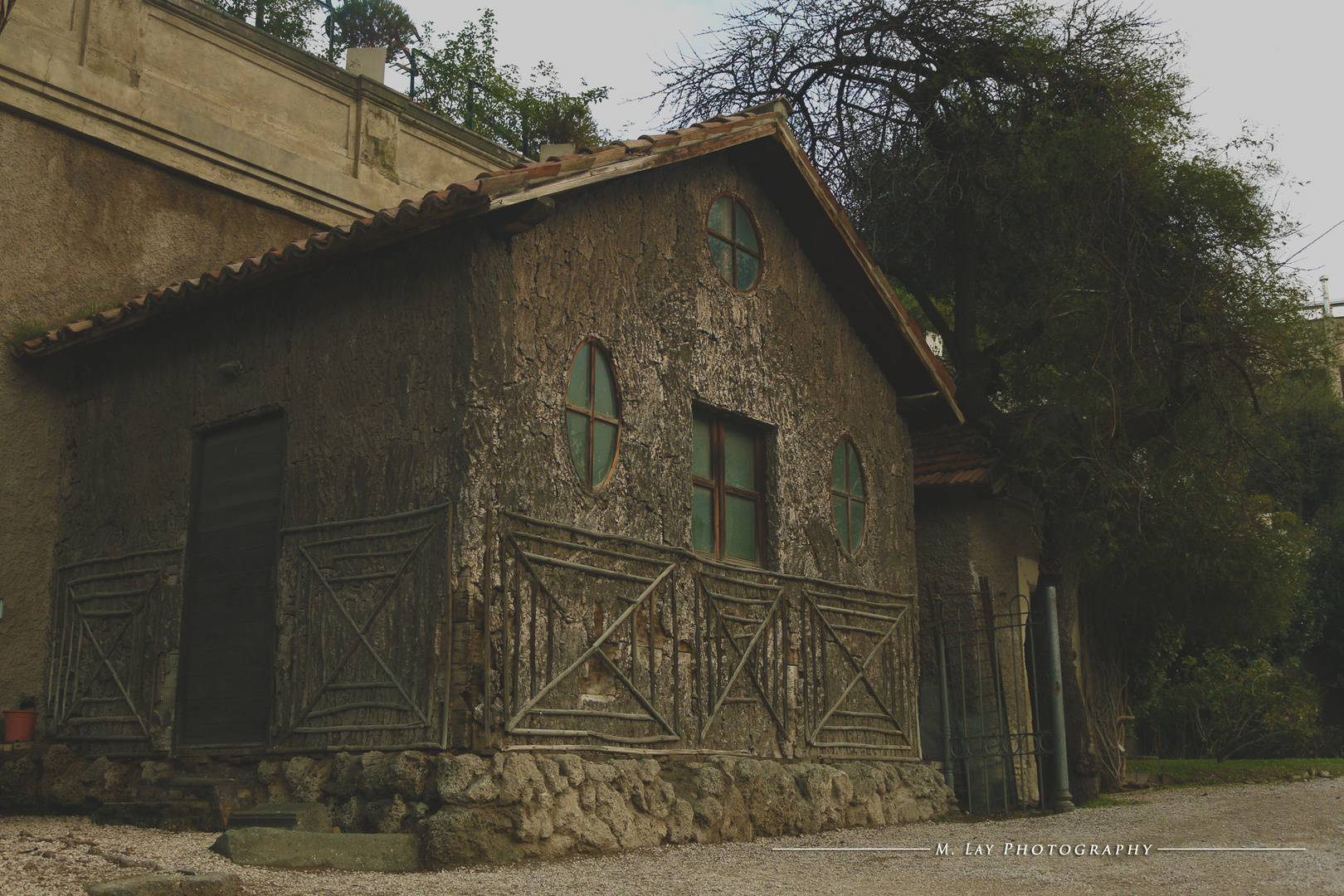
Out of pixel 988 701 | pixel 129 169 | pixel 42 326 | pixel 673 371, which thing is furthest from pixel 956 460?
pixel 42 326

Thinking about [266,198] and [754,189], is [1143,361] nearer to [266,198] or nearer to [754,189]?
[754,189]

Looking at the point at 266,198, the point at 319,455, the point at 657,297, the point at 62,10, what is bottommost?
the point at 319,455

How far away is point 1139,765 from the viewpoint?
1650cm

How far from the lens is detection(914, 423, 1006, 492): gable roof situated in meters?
12.0

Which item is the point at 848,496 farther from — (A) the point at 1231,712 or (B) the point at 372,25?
(B) the point at 372,25

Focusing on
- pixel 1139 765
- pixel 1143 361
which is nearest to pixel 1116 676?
pixel 1139 765

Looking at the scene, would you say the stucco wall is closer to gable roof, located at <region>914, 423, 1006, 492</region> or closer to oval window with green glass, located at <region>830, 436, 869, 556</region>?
oval window with green glass, located at <region>830, 436, 869, 556</region>

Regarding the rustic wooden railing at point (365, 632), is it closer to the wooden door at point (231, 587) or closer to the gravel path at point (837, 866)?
the wooden door at point (231, 587)

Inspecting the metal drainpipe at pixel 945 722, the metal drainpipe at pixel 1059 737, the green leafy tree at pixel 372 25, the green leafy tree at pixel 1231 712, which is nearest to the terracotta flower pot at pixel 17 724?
the metal drainpipe at pixel 945 722

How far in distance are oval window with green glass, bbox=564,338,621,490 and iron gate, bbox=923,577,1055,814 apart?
15.1 ft

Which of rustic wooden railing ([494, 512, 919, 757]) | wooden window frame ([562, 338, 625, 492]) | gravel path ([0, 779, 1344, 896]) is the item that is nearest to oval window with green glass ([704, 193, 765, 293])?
wooden window frame ([562, 338, 625, 492])

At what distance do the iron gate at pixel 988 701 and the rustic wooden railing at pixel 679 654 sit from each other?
0.80 metres

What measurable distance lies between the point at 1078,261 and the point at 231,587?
860cm

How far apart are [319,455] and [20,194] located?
3996 millimetres
